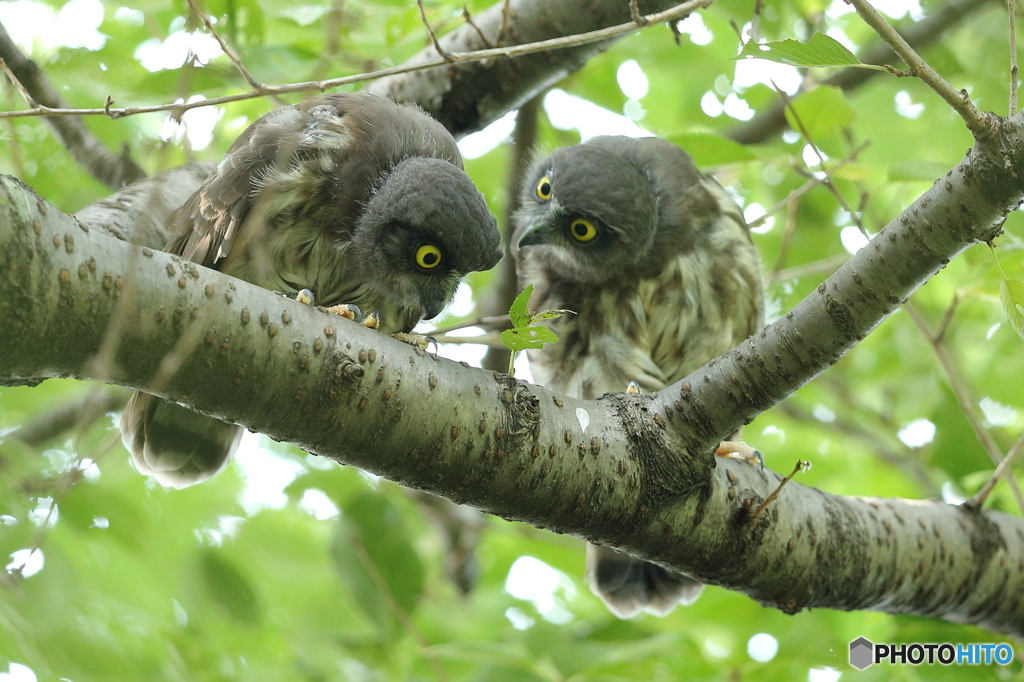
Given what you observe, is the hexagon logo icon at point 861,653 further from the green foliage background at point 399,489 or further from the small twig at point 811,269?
the small twig at point 811,269

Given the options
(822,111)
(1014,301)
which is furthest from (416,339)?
(822,111)

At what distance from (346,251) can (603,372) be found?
153cm

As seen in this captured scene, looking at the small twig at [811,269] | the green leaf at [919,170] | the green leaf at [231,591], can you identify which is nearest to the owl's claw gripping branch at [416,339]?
the green leaf at [231,591]

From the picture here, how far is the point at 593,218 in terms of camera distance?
4.23 meters

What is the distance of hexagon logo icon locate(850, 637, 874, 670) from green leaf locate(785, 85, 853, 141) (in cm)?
217

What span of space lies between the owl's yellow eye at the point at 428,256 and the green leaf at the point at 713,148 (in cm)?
100

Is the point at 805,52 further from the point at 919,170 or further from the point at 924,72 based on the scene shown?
the point at 919,170

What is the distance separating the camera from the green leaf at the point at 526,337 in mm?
2174

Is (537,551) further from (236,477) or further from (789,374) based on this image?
(789,374)

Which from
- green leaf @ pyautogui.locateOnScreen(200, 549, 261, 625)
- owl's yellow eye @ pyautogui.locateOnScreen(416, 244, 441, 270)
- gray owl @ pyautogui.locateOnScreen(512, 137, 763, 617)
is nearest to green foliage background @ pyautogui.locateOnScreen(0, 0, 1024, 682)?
green leaf @ pyautogui.locateOnScreen(200, 549, 261, 625)

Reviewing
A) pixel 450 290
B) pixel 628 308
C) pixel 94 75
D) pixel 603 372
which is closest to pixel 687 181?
pixel 628 308

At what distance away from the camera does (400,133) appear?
11.1 feet

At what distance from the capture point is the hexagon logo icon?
381 cm

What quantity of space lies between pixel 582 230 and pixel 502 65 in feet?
2.92
